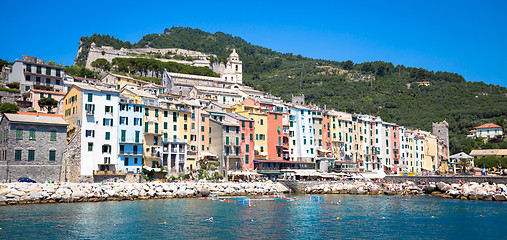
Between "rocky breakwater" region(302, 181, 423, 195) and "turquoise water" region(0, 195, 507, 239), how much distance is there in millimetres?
16329

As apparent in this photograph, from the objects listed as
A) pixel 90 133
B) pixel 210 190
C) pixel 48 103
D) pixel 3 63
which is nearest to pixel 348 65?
pixel 3 63

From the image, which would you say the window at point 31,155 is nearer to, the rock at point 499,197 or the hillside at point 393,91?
the rock at point 499,197

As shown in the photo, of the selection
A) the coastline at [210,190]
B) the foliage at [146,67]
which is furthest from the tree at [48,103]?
the foliage at [146,67]

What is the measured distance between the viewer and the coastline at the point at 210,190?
45700 mm

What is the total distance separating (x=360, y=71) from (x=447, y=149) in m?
70.1

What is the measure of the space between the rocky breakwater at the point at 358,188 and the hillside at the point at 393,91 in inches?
1791

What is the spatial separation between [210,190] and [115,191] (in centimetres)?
1169

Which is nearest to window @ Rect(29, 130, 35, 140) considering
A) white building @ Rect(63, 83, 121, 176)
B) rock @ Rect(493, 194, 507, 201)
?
white building @ Rect(63, 83, 121, 176)

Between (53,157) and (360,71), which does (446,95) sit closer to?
(360,71)

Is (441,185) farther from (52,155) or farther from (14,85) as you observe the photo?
(14,85)

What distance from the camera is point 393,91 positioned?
145000 mm

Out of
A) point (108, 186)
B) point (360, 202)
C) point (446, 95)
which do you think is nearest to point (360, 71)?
point (446, 95)

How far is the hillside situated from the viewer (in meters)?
121

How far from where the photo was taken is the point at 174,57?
138375mm
